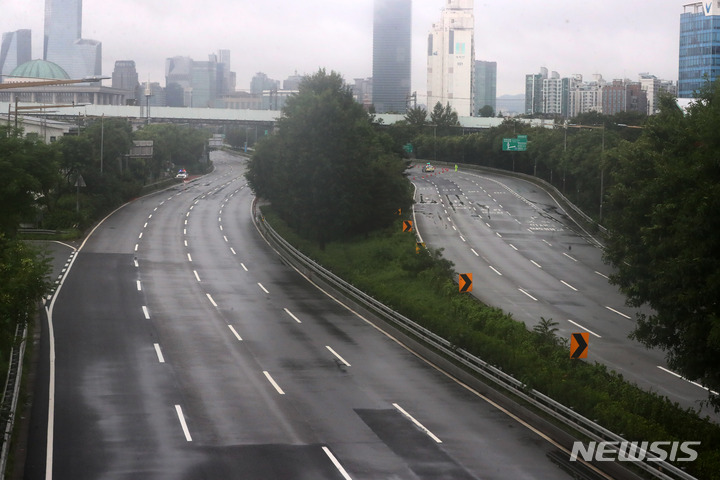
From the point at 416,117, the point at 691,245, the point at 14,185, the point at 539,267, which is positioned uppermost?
the point at 416,117

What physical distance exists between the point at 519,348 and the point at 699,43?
184m

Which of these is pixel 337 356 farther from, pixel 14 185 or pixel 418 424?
pixel 14 185

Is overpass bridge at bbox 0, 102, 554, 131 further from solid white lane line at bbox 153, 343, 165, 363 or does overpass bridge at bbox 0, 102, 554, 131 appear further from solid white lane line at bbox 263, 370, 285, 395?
solid white lane line at bbox 263, 370, 285, 395

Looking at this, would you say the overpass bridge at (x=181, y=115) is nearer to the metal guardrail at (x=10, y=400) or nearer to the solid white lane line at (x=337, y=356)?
the solid white lane line at (x=337, y=356)

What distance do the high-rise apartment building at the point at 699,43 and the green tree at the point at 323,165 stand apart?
14608cm

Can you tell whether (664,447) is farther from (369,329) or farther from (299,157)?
(299,157)

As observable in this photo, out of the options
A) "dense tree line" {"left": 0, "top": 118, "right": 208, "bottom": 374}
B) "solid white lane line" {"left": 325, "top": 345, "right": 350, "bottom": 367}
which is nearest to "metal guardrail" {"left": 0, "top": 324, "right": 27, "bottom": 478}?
"dense tree line" {"left": 0, "top": 118, "right": 208, "bottom": 374}

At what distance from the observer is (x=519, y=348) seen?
3034 cm

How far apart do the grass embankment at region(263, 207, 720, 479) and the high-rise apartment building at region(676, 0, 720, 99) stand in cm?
15744

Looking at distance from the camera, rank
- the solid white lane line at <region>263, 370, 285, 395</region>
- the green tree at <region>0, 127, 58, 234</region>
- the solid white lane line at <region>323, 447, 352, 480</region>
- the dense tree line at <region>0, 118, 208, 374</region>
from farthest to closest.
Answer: the green tree at <region>0, 127, 58, 234</region>, the solid white lane line at <region>263, 370, 285, 395</region>, the dense tree line at <region>0, 118, 208, 374</region>, the solid white lane line at <region>323, 447, 352, 480</region>

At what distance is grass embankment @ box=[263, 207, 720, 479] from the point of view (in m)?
21.3

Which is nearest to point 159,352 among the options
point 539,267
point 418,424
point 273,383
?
point 273,383

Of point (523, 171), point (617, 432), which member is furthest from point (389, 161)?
point (523, 171)

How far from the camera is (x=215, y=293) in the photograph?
45031 millimetres
